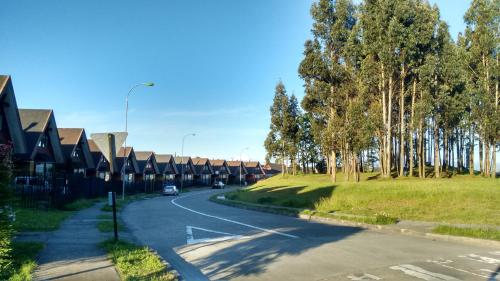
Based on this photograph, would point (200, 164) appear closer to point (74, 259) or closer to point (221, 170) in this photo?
point (221, 170)

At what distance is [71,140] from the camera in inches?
1853

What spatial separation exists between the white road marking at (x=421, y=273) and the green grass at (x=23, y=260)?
23.1 feet

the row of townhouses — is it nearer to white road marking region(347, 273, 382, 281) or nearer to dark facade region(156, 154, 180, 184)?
dark facade region(156, 154, 180, 184)

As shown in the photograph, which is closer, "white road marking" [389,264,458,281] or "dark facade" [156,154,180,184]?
"white road marking" [389,264,458,281]

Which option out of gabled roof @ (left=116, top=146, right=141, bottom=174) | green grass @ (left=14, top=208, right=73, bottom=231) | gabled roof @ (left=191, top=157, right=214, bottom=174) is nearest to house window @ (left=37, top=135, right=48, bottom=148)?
green grass @ (left=14, top=208, right=73, bottom=231)

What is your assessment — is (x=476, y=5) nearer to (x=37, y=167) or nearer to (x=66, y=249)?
(x=37, y=167)

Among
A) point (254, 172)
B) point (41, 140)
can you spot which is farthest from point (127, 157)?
point (254, 172)

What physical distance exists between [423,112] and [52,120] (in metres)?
32.5

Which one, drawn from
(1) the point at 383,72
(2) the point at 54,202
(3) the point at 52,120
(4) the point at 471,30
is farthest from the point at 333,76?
(2) the point at 54,202

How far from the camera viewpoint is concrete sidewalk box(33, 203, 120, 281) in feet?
28.2

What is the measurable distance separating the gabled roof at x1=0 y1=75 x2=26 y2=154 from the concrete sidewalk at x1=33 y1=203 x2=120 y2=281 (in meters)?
15.3

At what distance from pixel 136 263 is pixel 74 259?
144 cm

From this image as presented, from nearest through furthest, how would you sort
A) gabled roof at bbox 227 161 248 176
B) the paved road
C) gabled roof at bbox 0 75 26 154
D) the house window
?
the paved road < gabled roof at bbox 0 75 26 154 < the house window < gabled roof at bbox 227 161 248 176

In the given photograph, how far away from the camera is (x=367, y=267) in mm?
10180
